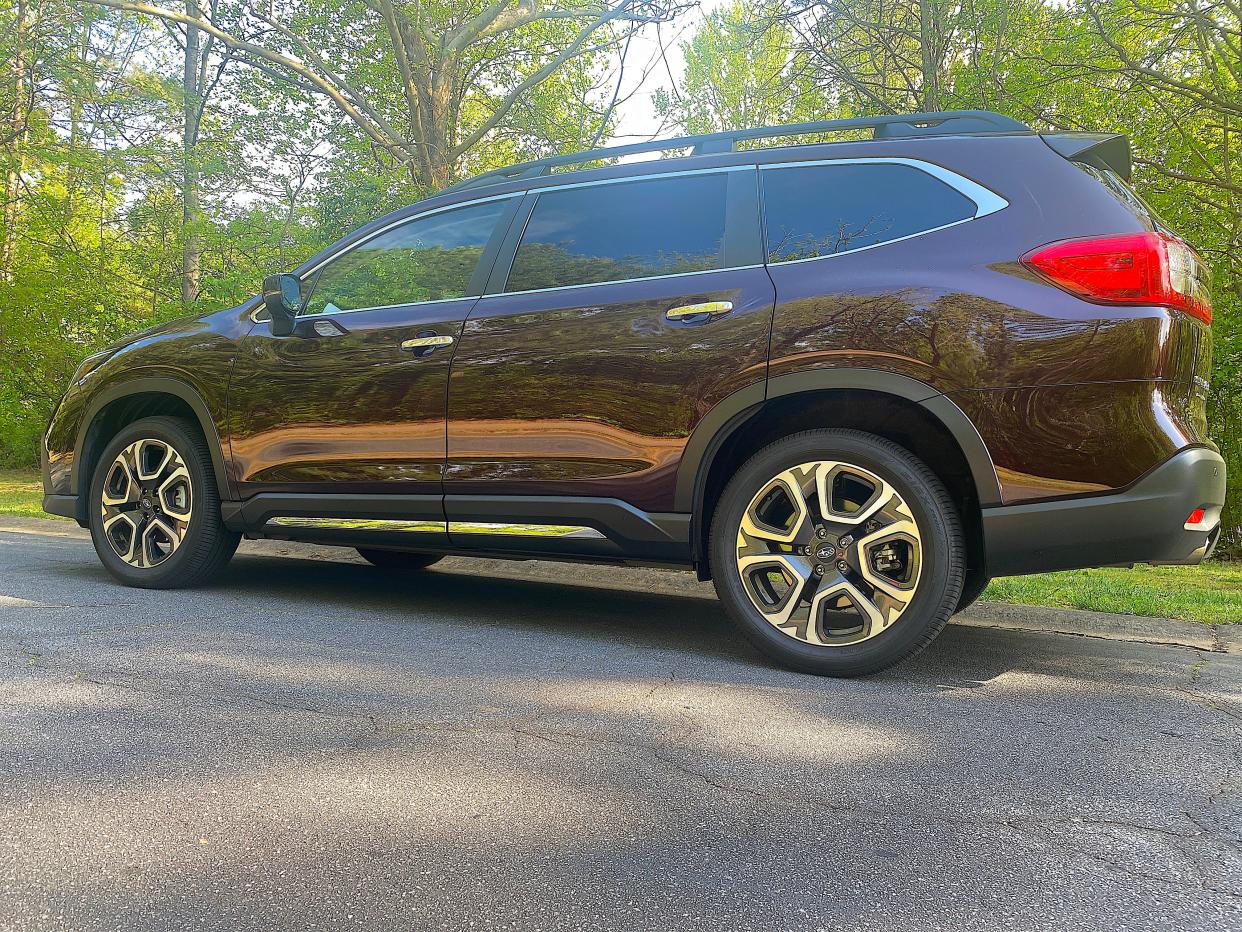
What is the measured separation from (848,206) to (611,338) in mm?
1004

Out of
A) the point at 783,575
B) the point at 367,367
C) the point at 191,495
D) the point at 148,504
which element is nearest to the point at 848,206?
the point at 783,575

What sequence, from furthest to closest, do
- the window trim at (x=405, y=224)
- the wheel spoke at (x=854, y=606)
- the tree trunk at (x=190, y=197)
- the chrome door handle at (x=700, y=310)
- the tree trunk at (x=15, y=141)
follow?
1. the tree trunk at (x=15, y=141)
2. the tree trunk at (x=190, y=197)
3. the window trim at (x=405, y=224)
4. the chrome door handle at (x=700, y=310)
5. the wheel spoke at (x=854, y=606)

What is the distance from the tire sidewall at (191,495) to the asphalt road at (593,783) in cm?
83

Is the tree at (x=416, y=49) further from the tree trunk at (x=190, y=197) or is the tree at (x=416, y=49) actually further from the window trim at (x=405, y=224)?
the window trim at (x=405, y=224)

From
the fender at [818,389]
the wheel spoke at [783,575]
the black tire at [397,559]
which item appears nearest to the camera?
the fender at [818,389]

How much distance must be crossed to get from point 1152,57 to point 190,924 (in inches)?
387

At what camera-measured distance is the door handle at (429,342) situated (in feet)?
13.5

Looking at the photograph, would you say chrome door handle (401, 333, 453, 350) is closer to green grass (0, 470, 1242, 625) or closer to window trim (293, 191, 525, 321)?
window trim (293, 191, 525, 321)

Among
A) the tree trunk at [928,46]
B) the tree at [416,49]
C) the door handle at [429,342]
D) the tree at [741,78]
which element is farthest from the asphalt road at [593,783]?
the tree at [416,49]

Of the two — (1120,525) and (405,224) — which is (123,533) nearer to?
(405,224)

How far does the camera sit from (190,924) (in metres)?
1.59

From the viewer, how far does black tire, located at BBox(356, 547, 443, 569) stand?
19.8ft

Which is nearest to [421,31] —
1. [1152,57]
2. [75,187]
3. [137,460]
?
[75,187]

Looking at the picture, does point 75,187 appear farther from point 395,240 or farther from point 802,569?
point 802,569
